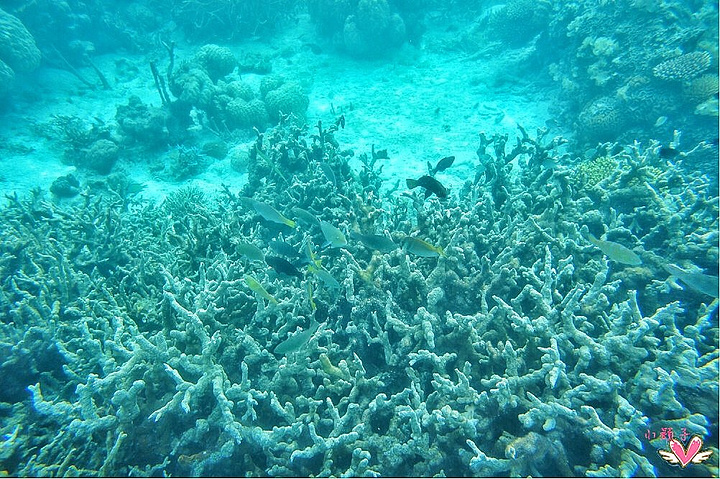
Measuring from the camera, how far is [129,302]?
377cm

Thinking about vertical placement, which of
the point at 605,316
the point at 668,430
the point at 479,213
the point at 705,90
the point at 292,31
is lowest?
the point at 668,430

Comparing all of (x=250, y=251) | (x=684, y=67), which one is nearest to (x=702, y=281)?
(x=250, y=251)

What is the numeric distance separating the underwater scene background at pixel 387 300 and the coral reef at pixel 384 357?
0.8 inches

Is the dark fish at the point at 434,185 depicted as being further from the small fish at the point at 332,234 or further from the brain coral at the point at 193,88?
the brain coral at the point at 193,88

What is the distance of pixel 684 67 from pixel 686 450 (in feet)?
30.1

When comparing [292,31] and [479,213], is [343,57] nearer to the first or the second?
[292,31]

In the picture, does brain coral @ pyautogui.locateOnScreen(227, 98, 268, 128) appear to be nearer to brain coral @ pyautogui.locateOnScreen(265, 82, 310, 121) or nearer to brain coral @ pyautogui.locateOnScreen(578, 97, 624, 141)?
brain coral @ pyautogui.locateOnScreen(265, 82, 310, 121)

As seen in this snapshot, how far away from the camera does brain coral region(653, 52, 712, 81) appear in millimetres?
7504

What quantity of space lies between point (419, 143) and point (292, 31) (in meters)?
10.1

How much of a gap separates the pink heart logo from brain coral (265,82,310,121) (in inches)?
412

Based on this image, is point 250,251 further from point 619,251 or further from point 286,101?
point 286,101

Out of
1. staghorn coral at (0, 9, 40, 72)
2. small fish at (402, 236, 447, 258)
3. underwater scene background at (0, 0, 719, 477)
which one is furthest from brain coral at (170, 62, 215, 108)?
small fish at (402, 236, 447, 258)

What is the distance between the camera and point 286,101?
1039 cm

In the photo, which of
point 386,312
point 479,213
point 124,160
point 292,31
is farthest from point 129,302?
point 292,31
